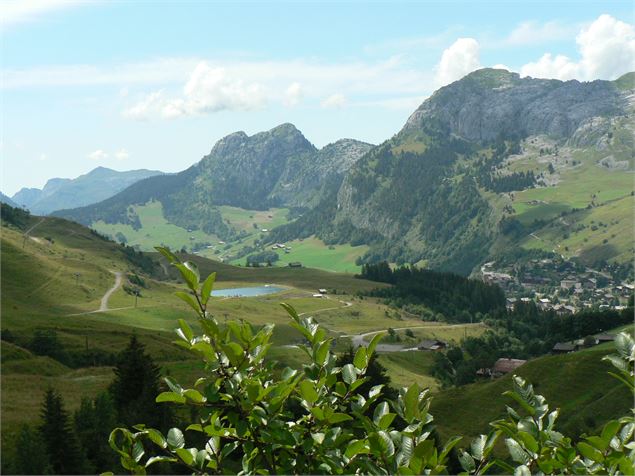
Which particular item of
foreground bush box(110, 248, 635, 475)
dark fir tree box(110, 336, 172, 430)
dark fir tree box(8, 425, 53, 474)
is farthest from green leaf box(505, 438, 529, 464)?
dark fir tree box(110, 336, 172, 430)

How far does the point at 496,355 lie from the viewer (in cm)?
18050

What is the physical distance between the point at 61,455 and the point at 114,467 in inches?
199

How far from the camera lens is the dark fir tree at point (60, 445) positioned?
48438 millimetres

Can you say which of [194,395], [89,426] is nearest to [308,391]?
[194,395]

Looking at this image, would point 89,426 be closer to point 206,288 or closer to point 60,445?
point 60,445

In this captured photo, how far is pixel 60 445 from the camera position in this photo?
1932 inches

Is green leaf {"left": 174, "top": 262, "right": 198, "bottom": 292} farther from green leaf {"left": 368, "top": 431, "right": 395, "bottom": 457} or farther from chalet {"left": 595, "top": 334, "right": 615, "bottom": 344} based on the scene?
chalet {"left": 595, "top": 334, "right": 615, "bottom": 344}

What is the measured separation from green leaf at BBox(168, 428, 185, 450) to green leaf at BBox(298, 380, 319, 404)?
142cm

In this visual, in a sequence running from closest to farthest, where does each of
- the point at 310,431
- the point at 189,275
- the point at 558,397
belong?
the point at 189,275 → the point at 310,431 → the point at 558,397

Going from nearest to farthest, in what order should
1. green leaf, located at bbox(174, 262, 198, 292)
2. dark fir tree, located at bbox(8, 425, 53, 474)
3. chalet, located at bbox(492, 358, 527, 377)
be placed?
green leaf, located at bbox(174, 262, 198, 292) → dark fir tree, located at bbox(8, 425, 53, 474) → chalet, located at bbox(492, 358, 527, 377)

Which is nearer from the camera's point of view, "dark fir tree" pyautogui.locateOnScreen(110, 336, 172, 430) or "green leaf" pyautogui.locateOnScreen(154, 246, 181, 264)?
"green leaf" pyautogui.locateOnScreen(154, 246, 181, 264)

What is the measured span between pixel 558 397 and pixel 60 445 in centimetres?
9849

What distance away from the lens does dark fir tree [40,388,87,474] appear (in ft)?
159

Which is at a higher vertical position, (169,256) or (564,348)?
(169,256)
